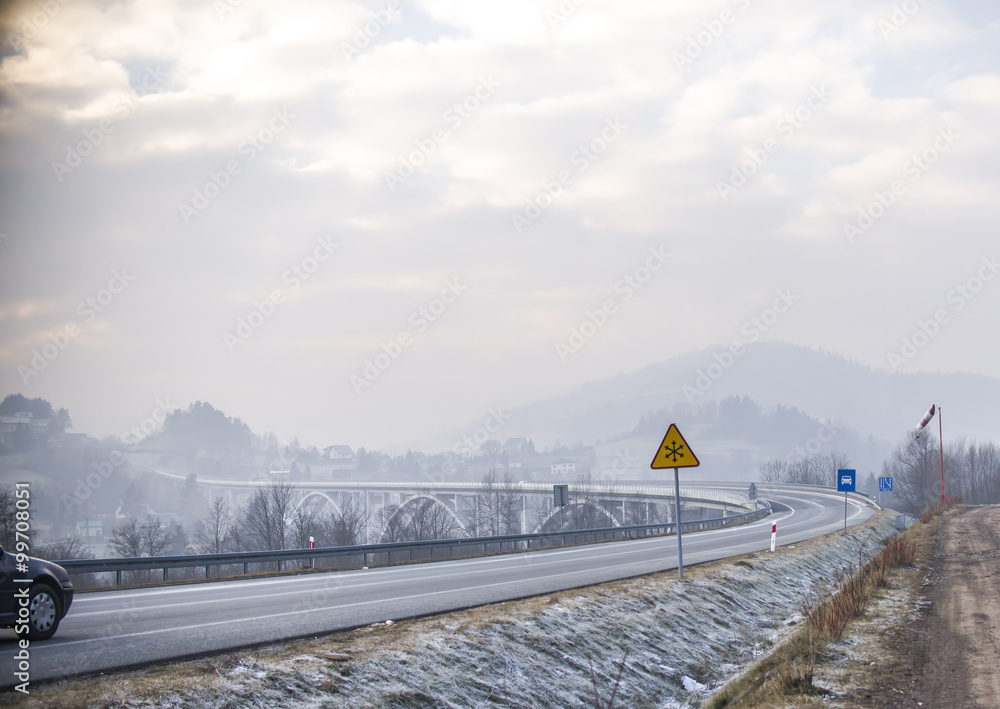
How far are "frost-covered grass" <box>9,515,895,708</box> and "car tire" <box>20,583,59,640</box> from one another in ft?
6.57

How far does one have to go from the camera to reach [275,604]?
43.9ft

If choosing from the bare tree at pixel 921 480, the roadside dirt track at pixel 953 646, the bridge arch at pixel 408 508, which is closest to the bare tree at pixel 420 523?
the bridge arch at pixel 408 508

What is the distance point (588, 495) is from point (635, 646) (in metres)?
94.0

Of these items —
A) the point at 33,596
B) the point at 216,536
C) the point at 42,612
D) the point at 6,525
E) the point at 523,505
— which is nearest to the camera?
the point at 33,596

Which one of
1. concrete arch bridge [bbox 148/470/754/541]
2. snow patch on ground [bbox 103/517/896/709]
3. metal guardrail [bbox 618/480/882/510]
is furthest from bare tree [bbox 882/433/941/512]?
snow patch on ground [bbox 103/517/896/709]

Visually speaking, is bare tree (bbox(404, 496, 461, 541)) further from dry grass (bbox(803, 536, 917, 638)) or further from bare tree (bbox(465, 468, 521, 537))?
dry grass (bbox(803, 536, 917, 638))

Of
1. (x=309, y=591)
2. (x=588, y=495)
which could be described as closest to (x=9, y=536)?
(x=309, y=591)

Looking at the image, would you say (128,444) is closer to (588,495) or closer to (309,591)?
(588,495)

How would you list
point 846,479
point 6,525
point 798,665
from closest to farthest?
point 798,665 < point 846,479 < point 6,525

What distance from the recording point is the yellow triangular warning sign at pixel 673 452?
15.2 m

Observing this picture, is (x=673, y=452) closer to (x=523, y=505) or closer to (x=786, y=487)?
(x=523, y=505)

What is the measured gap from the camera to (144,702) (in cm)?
669

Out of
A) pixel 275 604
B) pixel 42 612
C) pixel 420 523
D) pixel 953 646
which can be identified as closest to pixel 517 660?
pixel 275 604

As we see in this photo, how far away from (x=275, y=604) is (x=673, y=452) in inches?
319
